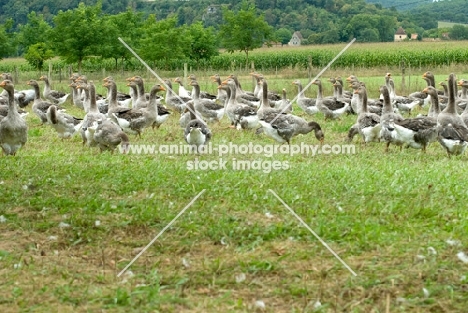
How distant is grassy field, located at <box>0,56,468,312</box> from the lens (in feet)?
21.4

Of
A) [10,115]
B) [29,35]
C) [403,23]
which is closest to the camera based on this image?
[10,115]

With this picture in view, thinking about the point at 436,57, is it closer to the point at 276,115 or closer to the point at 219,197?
the point at 276,115

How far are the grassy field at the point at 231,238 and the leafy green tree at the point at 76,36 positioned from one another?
94.2 feet

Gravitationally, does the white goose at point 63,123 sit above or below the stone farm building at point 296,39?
above

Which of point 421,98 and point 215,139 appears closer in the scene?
point 215,139

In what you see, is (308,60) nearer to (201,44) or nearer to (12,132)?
(201,44)

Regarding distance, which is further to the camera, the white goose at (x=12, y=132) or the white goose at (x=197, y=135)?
the white goose at (x=197, y=135)

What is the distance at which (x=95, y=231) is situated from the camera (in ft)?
27.6

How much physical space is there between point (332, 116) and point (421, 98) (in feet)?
15.3

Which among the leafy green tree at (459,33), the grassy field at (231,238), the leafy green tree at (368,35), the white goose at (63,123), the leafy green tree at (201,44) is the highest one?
the grassy field at (231,238)

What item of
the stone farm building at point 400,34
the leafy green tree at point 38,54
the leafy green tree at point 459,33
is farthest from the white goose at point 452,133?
the leafy green tree at point 459,33

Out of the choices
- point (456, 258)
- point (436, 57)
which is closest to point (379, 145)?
point (456, 258)

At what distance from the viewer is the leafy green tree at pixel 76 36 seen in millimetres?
40094

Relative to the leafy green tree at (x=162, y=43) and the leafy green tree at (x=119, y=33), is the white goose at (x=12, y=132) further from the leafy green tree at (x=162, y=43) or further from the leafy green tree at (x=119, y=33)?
the leafy green tree at (x=162, y=43)
